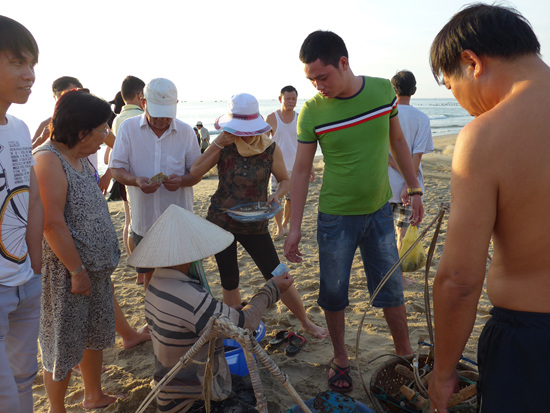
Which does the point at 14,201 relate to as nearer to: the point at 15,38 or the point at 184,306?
the point at 15,38

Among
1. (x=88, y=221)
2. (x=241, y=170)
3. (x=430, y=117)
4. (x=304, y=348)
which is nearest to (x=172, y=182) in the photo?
(x=241, y=170)

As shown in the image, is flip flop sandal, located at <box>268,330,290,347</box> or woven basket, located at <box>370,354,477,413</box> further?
flip flop sandal, located at <box>268,330,290,347</box>

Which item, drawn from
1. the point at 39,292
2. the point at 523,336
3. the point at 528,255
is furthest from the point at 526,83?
the point at 39,292

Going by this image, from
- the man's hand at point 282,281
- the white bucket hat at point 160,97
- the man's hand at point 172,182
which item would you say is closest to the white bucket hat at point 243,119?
the white bucket hat at point 160,97

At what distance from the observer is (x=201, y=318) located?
1.83 metres

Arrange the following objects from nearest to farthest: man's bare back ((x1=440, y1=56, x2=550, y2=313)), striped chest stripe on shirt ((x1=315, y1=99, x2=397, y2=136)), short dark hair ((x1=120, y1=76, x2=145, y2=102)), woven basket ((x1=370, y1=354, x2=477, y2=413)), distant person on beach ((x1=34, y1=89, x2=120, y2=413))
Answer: man's bare back ((x1=440, y1=56, x2=550, y2=313))
woven basket ((x1=370, y1=354, x2=477, y2=413))
distant person on beach ((x1=34, y1=89, x2=120, y2=413))
striped chest stripe on shirt ((x1=315, y1=99, x2=397, y2=136))
short dark hair ((x1=120, y1=76, x2=145, y2=102))

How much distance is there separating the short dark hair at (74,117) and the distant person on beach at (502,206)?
1805 mm

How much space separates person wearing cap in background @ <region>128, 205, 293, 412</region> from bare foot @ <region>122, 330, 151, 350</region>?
136cm

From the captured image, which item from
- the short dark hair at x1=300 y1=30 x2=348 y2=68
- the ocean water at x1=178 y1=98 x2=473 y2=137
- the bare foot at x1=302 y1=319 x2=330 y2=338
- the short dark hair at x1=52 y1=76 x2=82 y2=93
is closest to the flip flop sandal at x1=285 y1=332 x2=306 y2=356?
the bare foot at x1=302 y1=319 x2=330 y2=338

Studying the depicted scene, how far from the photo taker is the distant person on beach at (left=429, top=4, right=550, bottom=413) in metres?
1.26

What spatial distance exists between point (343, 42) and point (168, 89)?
1.28m

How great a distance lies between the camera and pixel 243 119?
118 inches

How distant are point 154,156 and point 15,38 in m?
1.42

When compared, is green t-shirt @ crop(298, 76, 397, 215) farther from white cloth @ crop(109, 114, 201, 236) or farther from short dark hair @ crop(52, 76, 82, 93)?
short dark hair @ crop(52, 76, 82, 93)
